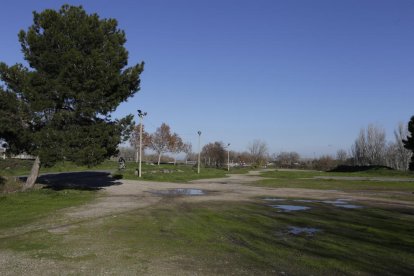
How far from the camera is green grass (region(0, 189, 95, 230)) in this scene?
14.5 metres

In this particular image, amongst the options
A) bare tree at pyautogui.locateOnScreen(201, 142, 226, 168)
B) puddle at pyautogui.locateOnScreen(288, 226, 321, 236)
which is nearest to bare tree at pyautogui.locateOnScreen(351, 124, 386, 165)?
bare tree at pyautogui.locateOnScreen(201, 142, 226, 168)

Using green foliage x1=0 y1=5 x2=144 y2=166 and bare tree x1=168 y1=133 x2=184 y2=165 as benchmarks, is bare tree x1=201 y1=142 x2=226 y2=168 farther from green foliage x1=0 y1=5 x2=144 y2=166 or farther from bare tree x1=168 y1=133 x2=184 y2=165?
green foliage x1=0 y1=5 x2=144 y2=166

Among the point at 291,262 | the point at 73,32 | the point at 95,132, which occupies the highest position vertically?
the point at 73,32

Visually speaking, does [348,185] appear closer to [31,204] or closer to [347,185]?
[347,185]

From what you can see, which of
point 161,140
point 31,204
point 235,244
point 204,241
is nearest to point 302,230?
point 235,244

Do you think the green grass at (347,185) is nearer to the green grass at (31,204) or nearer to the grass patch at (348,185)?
the grass patch at (348,185)

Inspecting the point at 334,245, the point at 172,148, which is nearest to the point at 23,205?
the point at 334,245

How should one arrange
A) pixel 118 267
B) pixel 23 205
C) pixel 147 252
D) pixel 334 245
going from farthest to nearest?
pixel 23 205 < pixel 334 245 < pixel 147 252 < pixel 118 267

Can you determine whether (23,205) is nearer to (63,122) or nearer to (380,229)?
(63,122)

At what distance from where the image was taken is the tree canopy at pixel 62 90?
22.2m

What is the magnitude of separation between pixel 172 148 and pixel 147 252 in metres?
82.7

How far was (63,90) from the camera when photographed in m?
22.2

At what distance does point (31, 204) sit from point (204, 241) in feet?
36.4

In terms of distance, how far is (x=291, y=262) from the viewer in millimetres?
8578
